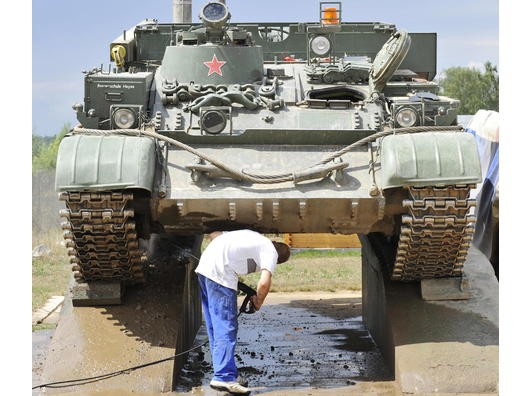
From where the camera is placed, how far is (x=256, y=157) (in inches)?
A: 384

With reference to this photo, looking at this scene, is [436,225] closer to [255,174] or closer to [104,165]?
[255,174]

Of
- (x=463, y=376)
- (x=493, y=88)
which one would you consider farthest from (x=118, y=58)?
(x=493, y=88)

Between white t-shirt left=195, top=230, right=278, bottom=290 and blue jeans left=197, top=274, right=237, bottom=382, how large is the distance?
0.29ft

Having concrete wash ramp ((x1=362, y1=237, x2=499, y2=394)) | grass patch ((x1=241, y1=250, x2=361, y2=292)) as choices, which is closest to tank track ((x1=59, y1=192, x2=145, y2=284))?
concrete wash ramp ((x1=362, y1=237, x2=499, y2=394))

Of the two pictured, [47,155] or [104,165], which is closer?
[104,165]

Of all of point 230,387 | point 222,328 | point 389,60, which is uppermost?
point 389,60

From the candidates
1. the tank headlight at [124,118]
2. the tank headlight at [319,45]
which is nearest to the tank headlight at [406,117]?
the tank headlight at [319,45]

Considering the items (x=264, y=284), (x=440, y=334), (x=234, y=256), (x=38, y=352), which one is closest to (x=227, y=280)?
(x=234, y=256)

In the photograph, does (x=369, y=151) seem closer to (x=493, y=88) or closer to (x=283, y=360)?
(x=283, y=360)

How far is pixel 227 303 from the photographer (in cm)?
895

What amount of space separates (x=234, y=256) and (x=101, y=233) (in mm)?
1192

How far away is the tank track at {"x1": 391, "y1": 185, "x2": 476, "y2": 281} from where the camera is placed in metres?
9.09

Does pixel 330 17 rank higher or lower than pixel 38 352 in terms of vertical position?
higher

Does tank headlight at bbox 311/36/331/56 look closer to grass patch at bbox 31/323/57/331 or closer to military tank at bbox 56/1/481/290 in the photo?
military tank at bbox 56/1/481/290
